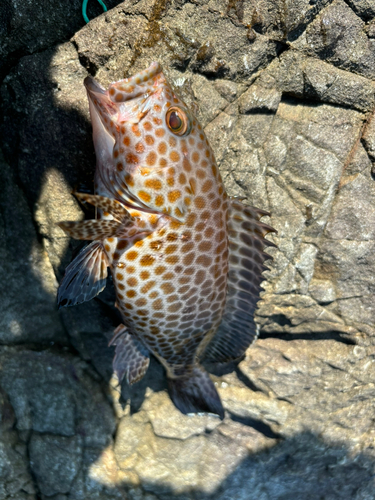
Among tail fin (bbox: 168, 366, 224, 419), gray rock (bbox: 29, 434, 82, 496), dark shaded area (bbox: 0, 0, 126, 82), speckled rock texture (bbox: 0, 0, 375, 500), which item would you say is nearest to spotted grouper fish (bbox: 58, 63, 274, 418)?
tail fin (bbox: 168, 366, 224, 419)

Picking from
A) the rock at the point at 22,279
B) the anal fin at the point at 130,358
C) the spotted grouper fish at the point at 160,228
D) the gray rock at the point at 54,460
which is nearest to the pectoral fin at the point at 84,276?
the spotted grouper fish at the point at 160,228

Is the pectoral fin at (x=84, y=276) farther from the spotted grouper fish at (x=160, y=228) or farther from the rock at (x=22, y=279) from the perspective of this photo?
the rock at (x=22, y=279)

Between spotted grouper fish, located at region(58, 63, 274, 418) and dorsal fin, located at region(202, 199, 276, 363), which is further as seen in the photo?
dorsal fin, located at region(202, 199, 276, 363)

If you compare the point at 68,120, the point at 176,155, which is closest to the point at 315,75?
the point at 176,155

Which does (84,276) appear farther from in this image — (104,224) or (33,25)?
(33,25)

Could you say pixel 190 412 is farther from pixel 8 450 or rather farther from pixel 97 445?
pixel 8 450

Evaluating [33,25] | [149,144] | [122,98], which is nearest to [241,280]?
[149,144]

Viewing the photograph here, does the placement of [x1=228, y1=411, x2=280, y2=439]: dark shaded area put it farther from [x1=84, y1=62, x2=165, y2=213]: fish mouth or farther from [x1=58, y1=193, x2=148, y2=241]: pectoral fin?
[x1=84, y1=62, x2=165, y2=213]: fish mouth
